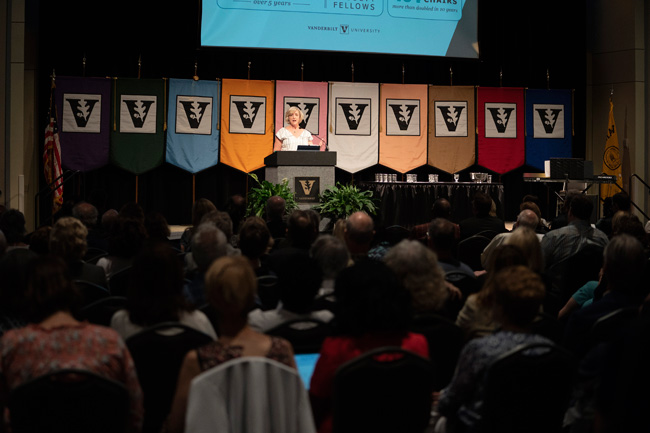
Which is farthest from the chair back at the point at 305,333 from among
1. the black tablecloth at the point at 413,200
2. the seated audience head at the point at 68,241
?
the black tablecloth at the point at 413,200

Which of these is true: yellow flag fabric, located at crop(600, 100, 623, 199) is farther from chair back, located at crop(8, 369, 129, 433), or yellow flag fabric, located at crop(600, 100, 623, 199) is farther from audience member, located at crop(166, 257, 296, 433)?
chair back, located at crop(8, 369, 129, 433)

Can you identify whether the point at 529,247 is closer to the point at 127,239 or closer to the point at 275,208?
the point at 127,239

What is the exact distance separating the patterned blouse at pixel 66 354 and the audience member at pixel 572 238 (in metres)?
3.61

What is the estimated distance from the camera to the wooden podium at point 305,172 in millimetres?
8297

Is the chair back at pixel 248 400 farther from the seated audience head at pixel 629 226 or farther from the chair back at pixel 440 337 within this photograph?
the seated audience head at pixel 629 226

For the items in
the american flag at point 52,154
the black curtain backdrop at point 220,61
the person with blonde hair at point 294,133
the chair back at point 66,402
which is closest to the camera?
the chair back at point 66,402

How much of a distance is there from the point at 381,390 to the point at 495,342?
434mm

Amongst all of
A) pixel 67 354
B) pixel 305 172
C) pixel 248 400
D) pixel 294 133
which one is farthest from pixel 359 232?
pixel 294 133

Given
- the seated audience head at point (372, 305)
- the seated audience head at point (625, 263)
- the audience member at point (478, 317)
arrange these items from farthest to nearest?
the seated audience head at point (625, 263)
the audience member at point (478, 317)
the seated audience head at point (372, 305)

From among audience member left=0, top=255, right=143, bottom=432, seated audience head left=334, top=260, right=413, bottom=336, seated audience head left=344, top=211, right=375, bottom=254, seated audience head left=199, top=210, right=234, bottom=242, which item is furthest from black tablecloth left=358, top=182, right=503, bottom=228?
audience member left=0, top=255, right=143, bottom=432

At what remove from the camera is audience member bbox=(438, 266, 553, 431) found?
7.24 feet

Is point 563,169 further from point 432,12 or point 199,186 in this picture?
point 199,186

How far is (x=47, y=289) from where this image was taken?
221 cm

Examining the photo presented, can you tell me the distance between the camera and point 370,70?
1258 centimetres
